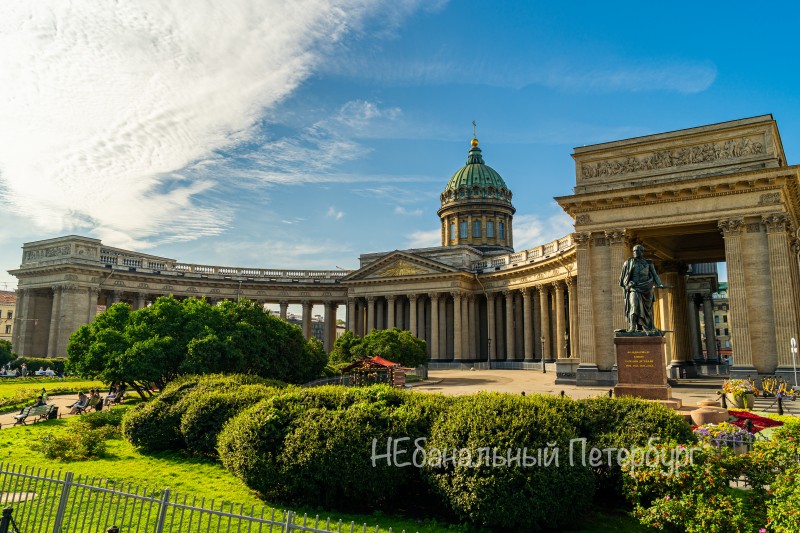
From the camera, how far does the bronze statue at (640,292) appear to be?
2309 cm

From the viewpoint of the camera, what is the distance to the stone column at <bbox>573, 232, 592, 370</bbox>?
3744cm

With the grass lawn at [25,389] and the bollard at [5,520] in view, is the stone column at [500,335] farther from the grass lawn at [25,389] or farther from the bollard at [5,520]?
the bollard at [5,520]

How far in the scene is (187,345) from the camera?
29.0 m

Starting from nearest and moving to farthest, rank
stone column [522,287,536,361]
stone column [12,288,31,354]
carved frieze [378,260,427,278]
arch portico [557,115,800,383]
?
arch portico [557,115,800,383]
stone column [522,287,536,361]
stone column [12,288,31,354]
carved frieze [378,260,427,278]

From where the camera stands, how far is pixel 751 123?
34.0 m

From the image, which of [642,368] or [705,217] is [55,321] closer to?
[642,368]

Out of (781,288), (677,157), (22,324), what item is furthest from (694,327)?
(22,324)

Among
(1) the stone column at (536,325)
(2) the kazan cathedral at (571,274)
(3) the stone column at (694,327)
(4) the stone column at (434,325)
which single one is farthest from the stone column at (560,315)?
(4) the stone column at (434,325)

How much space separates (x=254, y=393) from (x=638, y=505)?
1173 cm

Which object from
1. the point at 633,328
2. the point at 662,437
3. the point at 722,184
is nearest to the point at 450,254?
the point at 722,184

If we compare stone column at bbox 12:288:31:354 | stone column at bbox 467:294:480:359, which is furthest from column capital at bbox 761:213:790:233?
stone column at bbox 12:288:31:354

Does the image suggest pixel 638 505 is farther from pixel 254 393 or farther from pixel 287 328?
pixel 287 328

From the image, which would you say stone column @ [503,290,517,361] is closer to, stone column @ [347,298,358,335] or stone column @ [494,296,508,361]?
stone column @ [494,296,508,361]

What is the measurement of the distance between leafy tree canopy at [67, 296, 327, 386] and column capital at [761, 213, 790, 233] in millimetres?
30054
